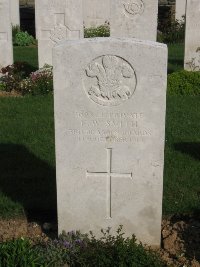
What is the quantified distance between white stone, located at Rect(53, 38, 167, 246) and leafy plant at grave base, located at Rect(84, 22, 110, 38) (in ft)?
43.9

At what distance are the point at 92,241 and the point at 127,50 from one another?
1.54 m

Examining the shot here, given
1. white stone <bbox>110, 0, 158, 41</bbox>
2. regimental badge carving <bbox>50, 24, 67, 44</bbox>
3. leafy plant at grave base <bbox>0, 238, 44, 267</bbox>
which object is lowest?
leafy plant at grave base <bbox>0, 238, 44, 267</bbox>

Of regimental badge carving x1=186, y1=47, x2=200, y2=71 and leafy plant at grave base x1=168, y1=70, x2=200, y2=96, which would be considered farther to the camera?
regimental badge carving x1=186, y1=47, x2=200, y2=71

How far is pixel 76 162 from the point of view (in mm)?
4297

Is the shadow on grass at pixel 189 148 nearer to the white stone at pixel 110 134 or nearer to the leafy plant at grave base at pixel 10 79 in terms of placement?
the white stone at pixel 110 134

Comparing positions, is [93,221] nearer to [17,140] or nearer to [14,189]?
[14,189]

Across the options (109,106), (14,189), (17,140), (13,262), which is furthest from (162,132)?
(17,140)

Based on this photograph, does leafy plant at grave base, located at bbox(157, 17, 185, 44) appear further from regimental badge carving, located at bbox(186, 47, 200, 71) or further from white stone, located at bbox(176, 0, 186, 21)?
regimental badge carving, located at bbox(186, 47, 200, 71)

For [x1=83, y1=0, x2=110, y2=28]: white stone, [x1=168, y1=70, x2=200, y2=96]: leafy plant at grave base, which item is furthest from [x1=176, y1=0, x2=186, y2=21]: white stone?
[x1=168, y1=70, x2=200, y2=96]: leafy plant at grave base

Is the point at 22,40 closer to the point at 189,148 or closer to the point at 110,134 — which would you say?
the point at 189,148

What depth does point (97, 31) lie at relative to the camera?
1794 centimetres

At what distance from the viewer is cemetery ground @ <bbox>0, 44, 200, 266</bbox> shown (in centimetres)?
465

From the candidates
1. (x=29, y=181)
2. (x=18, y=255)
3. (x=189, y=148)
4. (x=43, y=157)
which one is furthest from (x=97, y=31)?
(x=18, y=255)

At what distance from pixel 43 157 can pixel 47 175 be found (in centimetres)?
53
